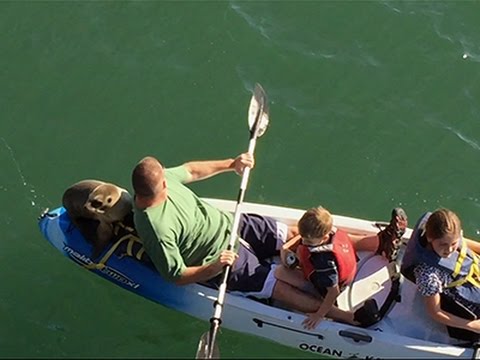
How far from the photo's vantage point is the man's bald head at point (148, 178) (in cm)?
604

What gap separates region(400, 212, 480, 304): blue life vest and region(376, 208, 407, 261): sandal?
24 cm

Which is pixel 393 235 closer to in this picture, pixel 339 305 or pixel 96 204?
pixel 339 305

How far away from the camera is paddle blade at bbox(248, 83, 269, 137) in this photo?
26.9 ft

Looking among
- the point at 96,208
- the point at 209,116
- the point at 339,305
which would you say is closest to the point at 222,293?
the point at 339,305

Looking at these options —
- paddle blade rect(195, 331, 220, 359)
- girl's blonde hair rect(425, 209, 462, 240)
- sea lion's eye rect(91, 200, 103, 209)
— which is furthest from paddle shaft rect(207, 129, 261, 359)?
girl's blonde hair rect(425, 209, 462, 240)

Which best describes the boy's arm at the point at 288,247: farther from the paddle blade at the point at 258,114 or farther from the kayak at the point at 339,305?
the paddle blade at the point at 258,114

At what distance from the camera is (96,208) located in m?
6.93

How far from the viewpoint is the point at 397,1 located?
1037cm

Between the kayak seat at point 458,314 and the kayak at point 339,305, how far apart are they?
0.19 ft

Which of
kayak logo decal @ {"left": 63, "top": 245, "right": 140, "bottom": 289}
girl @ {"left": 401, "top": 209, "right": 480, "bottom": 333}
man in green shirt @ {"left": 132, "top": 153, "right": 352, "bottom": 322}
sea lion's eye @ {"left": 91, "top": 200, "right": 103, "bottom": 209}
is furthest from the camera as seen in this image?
kayak logo decal @ {"left": 63, "top": 245, "right": 140, "bottom": 289}

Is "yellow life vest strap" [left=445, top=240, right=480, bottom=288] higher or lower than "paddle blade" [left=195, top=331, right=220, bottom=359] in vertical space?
higher

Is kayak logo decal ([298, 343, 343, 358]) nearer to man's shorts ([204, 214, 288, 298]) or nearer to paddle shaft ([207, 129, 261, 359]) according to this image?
man's shorts ([204, 214, 288, 298])

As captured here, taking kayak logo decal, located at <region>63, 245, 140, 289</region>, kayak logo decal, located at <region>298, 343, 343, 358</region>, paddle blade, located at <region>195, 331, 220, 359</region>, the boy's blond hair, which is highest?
the boy's blond hair

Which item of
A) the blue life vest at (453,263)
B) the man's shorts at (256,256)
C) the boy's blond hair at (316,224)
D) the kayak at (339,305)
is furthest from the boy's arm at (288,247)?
the blue life vest at (453,263)
